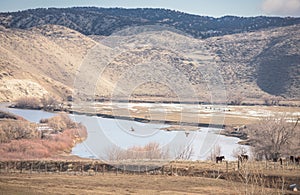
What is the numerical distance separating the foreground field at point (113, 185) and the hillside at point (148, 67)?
72780 mm

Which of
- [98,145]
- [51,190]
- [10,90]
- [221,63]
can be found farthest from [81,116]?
[221,63]

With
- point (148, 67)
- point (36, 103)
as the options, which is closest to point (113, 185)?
point (36, 103)

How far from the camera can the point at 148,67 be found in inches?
5074

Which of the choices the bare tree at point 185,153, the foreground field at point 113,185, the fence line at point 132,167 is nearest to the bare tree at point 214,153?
the bare tree at point 185,153

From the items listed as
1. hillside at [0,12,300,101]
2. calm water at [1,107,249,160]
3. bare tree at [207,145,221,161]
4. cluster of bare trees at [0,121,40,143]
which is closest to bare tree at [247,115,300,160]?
calm water at [1,107,249,160]

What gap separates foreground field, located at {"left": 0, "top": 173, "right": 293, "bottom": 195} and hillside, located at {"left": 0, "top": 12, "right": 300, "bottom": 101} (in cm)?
7278

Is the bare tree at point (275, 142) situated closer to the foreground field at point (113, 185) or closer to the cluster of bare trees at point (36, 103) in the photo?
the foreground field at point (113, 185)

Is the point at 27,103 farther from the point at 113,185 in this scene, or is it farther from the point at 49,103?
the point at 113,185

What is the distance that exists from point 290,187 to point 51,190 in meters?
14.3

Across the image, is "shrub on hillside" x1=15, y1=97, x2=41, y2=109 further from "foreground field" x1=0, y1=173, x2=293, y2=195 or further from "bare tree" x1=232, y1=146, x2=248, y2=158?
"foreground field" x1=0, y1=173, x2=293, y2=195

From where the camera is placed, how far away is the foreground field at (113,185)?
28375mm

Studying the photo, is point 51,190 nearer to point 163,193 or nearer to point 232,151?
point 163,193

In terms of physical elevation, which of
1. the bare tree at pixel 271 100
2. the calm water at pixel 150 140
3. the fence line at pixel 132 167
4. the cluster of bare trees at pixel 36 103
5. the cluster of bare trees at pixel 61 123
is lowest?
the fence line at pixel 132 167

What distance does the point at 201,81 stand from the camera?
5866 inches
